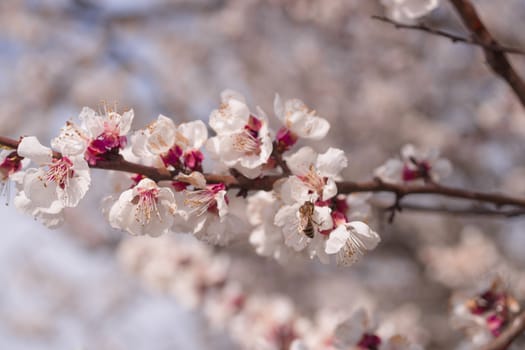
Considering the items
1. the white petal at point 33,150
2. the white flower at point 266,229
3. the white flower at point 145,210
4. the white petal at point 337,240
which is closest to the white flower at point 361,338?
the white flower at point 266,229

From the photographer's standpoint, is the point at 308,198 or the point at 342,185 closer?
the point at 308,198

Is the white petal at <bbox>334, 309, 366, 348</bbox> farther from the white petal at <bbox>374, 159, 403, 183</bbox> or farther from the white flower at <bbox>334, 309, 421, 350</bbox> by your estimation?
the white petal at <bbox>374, 159, 403, 183</bbox>

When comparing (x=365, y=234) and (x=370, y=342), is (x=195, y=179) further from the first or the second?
Answer: (x=370, y=342)

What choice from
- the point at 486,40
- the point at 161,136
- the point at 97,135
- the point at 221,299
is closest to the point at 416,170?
the point at 486,40

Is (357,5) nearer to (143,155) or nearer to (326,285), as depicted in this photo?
(326,285)

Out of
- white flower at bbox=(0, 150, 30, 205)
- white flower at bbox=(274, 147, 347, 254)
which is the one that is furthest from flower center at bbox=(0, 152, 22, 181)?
white flower at bbox=(274, 147, 347, 254)

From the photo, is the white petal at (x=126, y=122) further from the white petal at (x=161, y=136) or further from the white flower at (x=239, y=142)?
the white flower at (x=239, y=142)

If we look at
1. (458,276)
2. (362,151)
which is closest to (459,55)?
(362,151)
